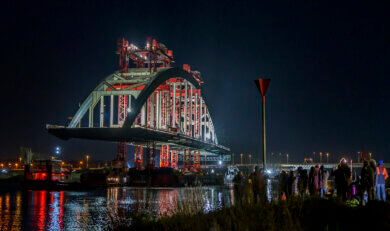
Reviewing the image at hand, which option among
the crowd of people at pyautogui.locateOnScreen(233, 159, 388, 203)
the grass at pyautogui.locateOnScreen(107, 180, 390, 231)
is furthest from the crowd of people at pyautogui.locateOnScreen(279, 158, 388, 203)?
the grass at pyautogui.locateOnScreen(107, 180, 390, 231)

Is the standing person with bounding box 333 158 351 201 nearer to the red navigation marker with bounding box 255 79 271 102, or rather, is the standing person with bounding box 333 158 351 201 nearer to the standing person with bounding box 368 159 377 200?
the standing person with bounding box 368 159 377 200

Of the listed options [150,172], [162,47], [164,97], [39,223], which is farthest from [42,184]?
[164,97]

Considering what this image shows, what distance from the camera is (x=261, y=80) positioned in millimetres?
16188

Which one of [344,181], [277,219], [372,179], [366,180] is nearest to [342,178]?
[344,181]

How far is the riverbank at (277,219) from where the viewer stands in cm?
757

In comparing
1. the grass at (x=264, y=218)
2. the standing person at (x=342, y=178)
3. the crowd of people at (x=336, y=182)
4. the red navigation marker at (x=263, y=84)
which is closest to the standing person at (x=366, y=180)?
the crowd of people at (x=336, y=182)

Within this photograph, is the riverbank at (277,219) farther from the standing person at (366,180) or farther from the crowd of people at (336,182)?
the standing person at (366,180)

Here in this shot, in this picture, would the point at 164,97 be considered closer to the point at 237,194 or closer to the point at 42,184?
the point at 42,184

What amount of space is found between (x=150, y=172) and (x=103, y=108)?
1544cm

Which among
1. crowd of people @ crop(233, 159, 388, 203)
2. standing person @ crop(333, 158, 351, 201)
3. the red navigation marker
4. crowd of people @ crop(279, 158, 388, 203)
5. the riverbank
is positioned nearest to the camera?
the riverbank

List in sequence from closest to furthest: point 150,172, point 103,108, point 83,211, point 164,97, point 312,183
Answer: point 83,211 → point 312,183 → point 150,172 → point 103,108 → point 164,97

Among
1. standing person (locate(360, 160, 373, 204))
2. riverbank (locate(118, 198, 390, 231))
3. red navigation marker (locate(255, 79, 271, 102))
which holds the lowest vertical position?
riverbank (locate(118, 198, 390, 231))

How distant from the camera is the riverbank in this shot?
24.8 ft

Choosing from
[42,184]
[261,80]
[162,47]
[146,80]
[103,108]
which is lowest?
[42,184]
